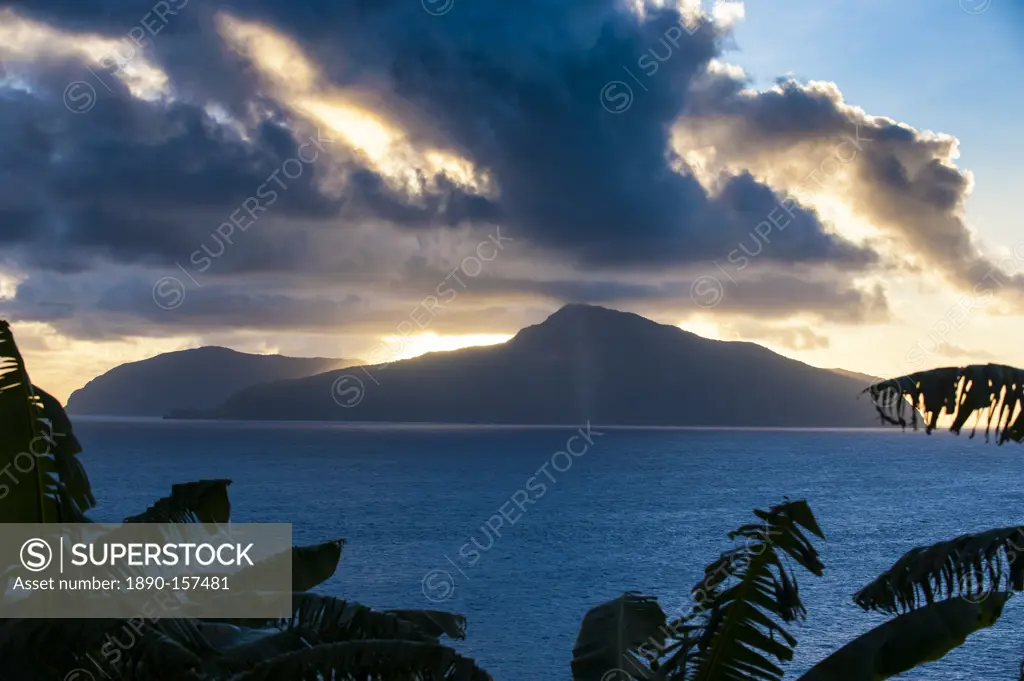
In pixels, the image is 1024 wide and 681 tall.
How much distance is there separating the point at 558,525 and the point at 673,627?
101924 mm

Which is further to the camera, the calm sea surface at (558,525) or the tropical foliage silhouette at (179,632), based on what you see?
the calm sea surface at (558,525)

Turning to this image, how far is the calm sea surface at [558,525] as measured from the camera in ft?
186

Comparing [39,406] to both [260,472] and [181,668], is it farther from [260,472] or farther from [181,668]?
[260,472]

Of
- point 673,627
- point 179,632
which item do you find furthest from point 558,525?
point 179,632

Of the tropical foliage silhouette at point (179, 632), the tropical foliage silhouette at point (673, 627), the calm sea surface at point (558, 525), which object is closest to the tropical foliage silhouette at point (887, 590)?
the tropical foliage silhouette at point (673, 627)

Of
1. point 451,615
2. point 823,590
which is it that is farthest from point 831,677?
point 823,590

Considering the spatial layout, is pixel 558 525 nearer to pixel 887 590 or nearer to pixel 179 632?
pixel 887 590

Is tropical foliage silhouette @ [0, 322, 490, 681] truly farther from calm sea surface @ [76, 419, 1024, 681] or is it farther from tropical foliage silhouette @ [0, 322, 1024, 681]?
calm sea surface @ [76, 419, 1024, 681]

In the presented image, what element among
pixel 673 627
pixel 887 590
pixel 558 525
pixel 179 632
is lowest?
pixel 558 525

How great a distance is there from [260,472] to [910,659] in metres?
167

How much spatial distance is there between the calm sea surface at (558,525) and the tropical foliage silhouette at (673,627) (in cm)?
3995

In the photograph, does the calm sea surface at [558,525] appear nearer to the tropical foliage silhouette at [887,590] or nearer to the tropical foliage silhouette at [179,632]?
the tropical foliage silhouette at [179,632]

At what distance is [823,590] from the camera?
69250mm

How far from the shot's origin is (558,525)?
4269 inches
